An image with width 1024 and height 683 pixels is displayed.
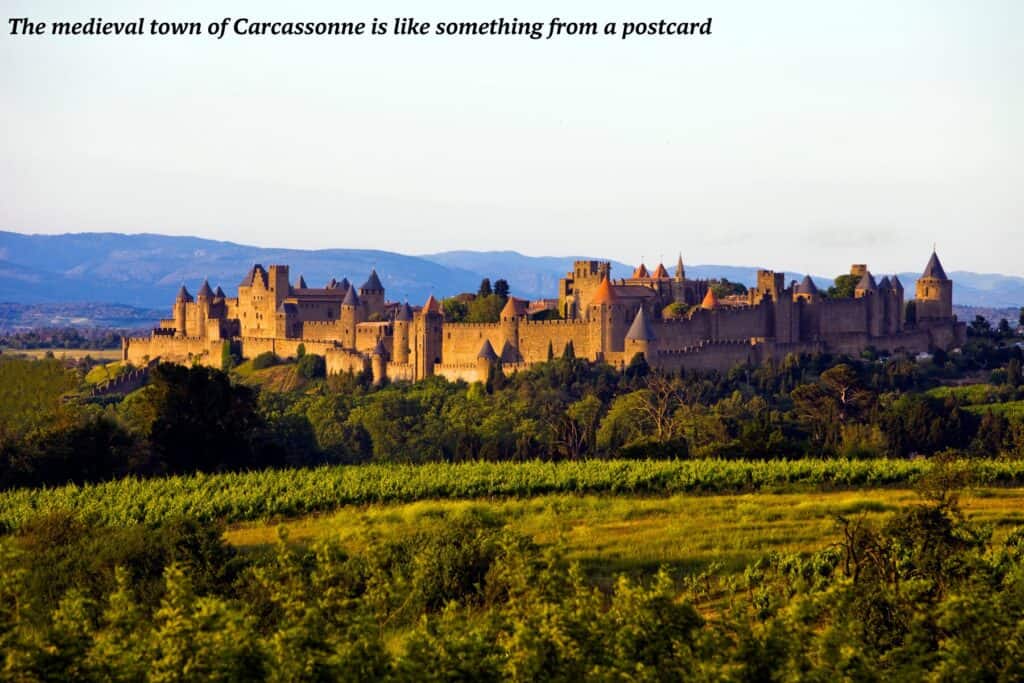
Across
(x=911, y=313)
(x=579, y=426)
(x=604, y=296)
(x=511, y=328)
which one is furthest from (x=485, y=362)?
(x=911, y=313)

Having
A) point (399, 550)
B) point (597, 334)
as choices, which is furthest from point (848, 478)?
point (597, 334)

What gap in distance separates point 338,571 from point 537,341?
48271mm

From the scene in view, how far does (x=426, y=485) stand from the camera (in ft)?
97.7

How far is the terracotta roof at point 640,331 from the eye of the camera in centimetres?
6206

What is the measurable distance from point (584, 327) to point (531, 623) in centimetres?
4953

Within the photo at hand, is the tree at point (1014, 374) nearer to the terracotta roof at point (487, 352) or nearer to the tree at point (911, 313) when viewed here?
the tree at point (911, 313)

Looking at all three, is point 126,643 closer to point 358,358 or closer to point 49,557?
point 49,557

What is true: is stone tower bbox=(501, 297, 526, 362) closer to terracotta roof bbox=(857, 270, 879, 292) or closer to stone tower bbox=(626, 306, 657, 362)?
stone tower bbox=(626, 306, 657, 362)

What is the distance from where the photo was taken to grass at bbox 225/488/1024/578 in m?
21.6

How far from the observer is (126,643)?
13195mm

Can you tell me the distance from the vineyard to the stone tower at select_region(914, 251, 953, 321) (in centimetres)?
4542

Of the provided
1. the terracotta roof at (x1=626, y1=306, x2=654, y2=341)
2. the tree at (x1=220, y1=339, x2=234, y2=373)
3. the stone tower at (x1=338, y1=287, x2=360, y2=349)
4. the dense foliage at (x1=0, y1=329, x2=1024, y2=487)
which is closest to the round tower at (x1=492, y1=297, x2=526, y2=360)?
the dense foliage at (x1=0, y1=329, x2=1024, y2=487)

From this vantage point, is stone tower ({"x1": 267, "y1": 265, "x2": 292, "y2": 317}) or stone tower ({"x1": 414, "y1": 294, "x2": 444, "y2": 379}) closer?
stone tower ({"x1": 414, "y1": 294, "x2": 444, "y2": 379})

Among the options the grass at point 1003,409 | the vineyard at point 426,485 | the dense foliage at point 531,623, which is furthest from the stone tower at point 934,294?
the dense foliage at point 531,623
